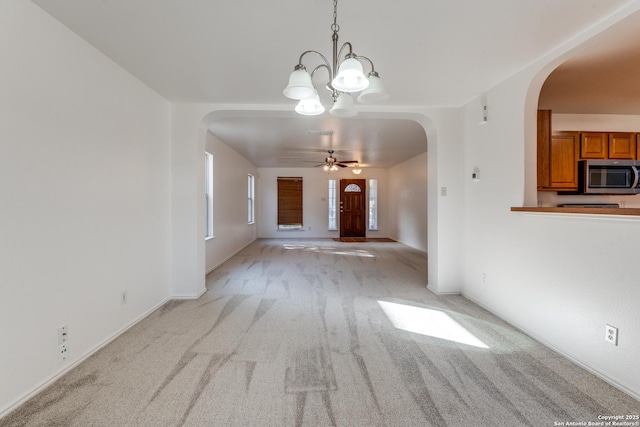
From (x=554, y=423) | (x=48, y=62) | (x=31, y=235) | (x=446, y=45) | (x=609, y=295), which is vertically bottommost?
(x=554, y=423)

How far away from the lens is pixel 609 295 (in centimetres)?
192

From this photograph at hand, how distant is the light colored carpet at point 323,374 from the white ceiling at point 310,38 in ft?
7.89

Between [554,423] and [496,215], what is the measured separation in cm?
198

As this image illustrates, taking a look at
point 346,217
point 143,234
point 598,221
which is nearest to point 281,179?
point 346,217

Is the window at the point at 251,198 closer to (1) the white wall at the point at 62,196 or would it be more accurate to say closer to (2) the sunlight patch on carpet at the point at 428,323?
(1) the white wall at the point at 62,196

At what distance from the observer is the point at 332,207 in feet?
32.9

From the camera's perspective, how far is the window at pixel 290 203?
32.4 feet

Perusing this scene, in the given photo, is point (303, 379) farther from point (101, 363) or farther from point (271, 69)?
point (271, 69)

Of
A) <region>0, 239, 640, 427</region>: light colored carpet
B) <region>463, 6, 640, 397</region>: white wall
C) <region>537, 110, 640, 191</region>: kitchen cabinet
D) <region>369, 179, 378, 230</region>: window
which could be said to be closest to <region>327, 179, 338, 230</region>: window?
<region>369, 179, 378, 230</region>: window

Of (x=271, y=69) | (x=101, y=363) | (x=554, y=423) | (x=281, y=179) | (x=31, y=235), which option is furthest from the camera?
(x=281, y=179)

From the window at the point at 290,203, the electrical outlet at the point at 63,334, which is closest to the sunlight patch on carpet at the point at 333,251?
the window at the point at 290,203

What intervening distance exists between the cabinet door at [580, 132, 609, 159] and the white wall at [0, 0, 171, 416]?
4883 mm

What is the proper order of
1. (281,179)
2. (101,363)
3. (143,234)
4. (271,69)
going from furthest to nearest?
1. (281,179)
2. (143,234)
3. (271,69)
4. (101,363)

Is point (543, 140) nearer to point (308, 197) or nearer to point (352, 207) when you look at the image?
point (352, 207)
